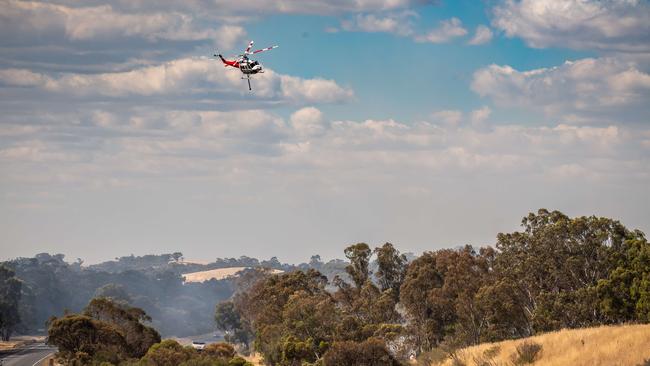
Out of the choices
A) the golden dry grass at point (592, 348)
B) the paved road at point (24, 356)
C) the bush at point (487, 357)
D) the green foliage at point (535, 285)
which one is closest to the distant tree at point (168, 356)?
the green foliage at point (535, 285)

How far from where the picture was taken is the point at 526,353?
2041 inches

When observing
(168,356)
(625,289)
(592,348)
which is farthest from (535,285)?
(592,348)

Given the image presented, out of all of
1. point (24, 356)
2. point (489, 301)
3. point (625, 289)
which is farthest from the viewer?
point (24, 356)

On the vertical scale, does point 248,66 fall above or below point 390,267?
above

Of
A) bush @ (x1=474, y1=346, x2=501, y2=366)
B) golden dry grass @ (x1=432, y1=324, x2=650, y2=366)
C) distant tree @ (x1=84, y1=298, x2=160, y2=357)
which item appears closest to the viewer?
golden dry grass @ (x1=432, y1=324, x2=650, y2=366)

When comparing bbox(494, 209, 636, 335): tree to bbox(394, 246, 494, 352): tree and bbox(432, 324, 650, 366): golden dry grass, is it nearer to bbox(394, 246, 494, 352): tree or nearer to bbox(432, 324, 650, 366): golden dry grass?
bbox(394, 246, 494, 352): tree

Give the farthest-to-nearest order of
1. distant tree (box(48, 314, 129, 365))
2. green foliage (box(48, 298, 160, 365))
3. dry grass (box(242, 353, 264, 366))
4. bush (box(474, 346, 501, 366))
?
1. dry grass (box(242, 353, 264, 366))
2. distant tree (box(48, 314, 129, 365))
3. green foliage (box(48, 298, 160, 365))
4. bush (box(474, 346, 501, 366))

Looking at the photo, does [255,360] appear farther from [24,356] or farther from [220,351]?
[24,356]

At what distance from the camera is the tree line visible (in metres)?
72.2

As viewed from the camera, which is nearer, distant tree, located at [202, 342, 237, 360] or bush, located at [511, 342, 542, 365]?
bush, located at [511, 342, 542, 365]

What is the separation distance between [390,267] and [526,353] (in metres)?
53.7

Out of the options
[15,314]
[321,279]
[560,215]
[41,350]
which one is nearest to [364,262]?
[321,279]

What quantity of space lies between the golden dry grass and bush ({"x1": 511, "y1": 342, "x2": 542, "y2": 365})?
317 mm

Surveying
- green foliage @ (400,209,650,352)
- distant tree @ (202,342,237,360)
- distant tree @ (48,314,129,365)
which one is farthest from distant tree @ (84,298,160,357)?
green foliage @ (400,209,650,352)
